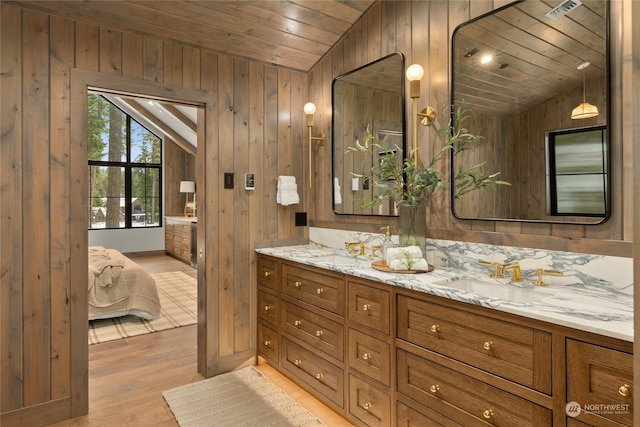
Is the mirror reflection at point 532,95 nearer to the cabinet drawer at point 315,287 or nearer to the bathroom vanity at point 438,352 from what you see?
the bathroom vanity at point 438,352

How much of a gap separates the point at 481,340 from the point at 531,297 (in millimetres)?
359

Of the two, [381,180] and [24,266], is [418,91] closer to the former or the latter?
[381,180]

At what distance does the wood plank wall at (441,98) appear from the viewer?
155 centimetres

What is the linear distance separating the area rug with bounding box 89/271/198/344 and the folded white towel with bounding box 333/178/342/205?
84.3 inches

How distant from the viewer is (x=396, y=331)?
5.96 feet

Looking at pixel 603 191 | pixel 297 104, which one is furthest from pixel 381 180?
pixel 603 191

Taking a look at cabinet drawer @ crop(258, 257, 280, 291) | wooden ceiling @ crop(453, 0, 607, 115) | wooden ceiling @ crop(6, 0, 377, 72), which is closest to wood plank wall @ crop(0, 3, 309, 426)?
wooden ceiling @ crop(6, 0, 377, 72)

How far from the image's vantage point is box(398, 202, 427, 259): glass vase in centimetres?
214

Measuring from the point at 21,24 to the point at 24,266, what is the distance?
132cm

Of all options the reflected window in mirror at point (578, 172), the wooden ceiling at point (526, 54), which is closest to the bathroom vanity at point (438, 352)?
the reflected window in mirror at point (578, 172)

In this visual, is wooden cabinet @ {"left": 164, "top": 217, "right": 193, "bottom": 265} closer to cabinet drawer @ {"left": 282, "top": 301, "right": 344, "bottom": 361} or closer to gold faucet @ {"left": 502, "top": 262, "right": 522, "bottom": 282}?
cabinet drawer @ {"left": 282, "top": 301, "right": 344, "bottom": 361}

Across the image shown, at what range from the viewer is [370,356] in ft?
6.42

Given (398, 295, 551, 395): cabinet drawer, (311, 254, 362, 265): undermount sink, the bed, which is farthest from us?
the bed

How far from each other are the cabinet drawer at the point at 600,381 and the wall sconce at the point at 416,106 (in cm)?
134
